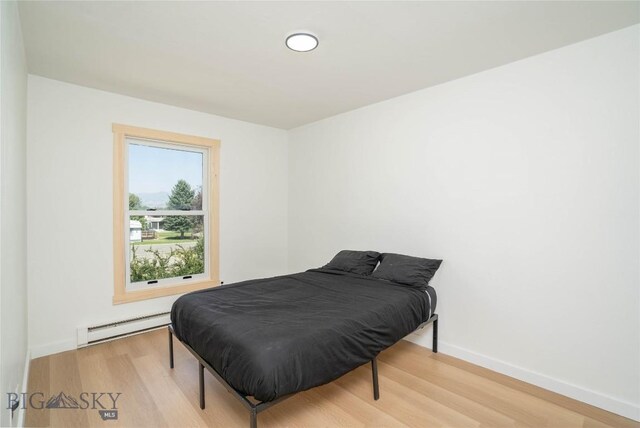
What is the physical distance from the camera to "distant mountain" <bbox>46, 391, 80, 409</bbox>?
208cm

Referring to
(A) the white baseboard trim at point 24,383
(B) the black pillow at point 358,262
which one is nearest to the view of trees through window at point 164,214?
(A) the white baseboard trim at point 24,383

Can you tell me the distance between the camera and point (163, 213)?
3.57 meters

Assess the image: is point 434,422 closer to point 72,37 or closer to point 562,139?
point 562,139

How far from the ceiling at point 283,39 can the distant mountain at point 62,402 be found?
2512mm

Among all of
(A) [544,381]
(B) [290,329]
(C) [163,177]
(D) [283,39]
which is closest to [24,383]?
(B) [290,329]

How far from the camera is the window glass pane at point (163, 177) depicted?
3.41 m

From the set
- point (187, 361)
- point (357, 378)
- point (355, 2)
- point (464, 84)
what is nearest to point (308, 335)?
point (357, 378)

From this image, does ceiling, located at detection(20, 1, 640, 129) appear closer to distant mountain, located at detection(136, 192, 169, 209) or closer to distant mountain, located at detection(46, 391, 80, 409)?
distant mountain, located at detection(136, 192, 169, 209)

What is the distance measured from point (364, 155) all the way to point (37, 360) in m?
3.69

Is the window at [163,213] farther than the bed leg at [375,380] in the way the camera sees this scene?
Yes

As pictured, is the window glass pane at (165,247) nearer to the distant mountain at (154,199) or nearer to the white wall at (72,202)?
the distant mountain at (154,199)

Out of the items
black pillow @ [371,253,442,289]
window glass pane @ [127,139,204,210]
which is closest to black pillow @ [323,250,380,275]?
black pillow @ [371,253,442,289]

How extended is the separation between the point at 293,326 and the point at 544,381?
199cm

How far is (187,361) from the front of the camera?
2.70 meters
